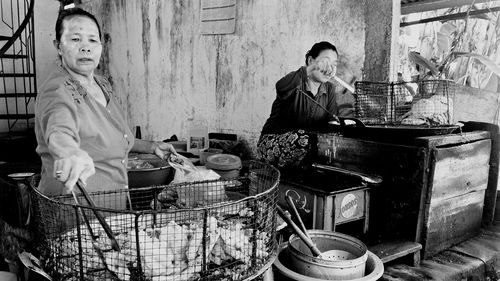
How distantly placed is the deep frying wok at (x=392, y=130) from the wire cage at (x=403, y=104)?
110mm

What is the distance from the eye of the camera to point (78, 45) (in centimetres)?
238

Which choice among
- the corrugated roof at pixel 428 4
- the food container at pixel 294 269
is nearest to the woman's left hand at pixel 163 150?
the food container at pixel 294 269

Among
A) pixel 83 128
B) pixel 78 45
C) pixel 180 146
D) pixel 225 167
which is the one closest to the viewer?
pixel 83 128

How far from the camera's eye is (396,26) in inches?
175

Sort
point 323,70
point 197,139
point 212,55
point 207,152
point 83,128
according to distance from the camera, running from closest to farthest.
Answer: point 83,128, point 323,70, point 207,152, point 197,139, point 212,55

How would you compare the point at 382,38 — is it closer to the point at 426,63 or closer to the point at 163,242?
the point at 426,63

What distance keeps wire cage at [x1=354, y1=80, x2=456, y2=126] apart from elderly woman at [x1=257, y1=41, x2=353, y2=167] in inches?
16.8

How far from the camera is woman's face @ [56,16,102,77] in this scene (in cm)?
237

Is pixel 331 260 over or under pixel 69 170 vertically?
under

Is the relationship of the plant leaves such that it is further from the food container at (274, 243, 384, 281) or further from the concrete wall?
the concrete wall

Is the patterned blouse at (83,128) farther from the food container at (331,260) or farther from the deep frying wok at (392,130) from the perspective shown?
the deep frying wok at (392,130)

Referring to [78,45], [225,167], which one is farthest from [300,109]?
[78,45]

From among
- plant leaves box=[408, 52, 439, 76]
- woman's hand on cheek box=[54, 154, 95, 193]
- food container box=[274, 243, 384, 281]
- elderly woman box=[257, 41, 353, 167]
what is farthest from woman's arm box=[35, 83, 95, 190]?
plant leaves box=[408, 52, 439, 76]

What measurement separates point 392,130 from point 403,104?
54 centimetres
